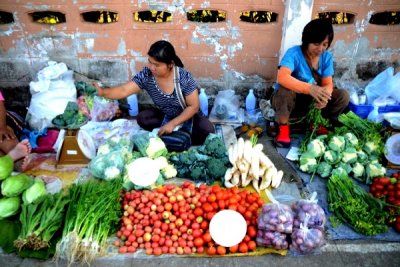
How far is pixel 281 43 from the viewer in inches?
183

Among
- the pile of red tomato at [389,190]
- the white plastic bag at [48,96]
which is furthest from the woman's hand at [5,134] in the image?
the pile of red tomato at [389,190]

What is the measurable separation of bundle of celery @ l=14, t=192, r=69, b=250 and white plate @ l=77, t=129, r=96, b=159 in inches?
35.4

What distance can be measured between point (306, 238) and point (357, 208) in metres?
0.69

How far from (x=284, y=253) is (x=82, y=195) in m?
1.90

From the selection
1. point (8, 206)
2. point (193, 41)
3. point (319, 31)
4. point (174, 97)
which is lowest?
point (8, 206)

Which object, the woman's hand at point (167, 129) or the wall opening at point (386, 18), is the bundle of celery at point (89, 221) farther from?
the wall opening at point (386, 18)

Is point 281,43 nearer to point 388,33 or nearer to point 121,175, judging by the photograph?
point 388,33

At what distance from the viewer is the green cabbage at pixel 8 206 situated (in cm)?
280

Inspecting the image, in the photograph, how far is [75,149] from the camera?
365 centimetres

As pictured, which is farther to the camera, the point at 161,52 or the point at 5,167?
the point at 161,52

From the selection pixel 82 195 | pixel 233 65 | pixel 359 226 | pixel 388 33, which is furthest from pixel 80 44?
pixel 388 33

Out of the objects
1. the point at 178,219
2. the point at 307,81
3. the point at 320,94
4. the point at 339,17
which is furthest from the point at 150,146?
the point at 339,17

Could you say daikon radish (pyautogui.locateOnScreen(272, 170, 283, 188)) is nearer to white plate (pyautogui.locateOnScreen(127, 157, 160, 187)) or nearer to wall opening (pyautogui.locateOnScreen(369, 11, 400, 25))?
white plate (pyautogui.locateOnScreen(127, 157, 160, 187))

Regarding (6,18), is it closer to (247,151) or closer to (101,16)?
(101,16)
